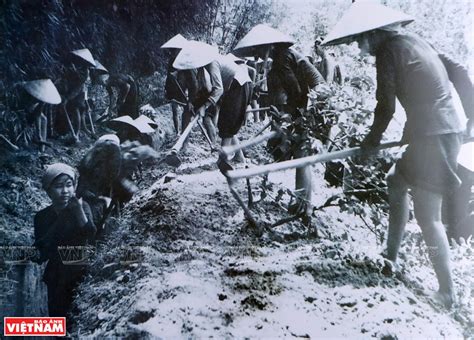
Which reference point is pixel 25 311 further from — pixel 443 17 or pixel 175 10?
pixel 443 17

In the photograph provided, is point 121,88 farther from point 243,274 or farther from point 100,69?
point 243,274

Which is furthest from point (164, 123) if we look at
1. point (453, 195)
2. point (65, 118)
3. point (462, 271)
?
point (462, 271)

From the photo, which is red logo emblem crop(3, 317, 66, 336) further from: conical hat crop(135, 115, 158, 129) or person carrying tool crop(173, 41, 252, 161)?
person carrying tool crop(173, 41, 252, 161)

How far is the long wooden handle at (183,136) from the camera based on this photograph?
280 centimetres

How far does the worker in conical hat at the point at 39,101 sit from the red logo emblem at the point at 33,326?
1.22 metres

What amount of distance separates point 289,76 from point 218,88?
0.54m

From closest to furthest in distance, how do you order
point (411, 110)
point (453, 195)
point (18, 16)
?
point (411, 110) → point (453, 195) → point (18, 16)

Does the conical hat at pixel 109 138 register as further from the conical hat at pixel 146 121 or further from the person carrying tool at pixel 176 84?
the person carrying tool at pixel 176 84

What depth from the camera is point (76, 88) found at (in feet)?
9.29

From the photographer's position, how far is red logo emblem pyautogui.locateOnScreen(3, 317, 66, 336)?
2.57 m

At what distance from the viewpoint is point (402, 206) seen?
8.26 ft

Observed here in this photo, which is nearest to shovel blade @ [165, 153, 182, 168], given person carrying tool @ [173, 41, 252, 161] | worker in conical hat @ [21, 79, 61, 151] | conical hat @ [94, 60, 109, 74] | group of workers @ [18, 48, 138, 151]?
person carrying tool @ [173, 41, 252, 161]

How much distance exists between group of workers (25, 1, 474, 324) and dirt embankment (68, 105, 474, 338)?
0.15m

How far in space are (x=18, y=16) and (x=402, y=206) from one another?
304 centimetres
